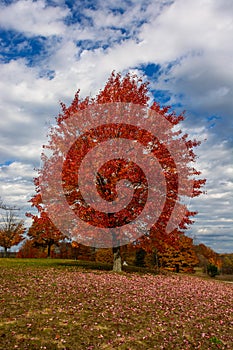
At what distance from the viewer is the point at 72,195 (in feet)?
79.6

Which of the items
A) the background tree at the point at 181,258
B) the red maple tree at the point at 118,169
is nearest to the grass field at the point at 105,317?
the red maple tree at the point at 118,169

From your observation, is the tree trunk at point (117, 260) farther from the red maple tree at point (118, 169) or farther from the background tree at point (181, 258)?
the background tree at point (181, 258)

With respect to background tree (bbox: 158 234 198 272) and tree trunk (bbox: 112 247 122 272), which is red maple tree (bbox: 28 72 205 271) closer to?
tree trunk (bbox: 112 247 122 272)

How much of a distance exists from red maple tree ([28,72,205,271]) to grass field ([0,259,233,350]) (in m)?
5.16

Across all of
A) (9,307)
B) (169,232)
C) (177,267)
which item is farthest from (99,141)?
(177,267)

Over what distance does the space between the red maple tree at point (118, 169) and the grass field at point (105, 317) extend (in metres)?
5.16

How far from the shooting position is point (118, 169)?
2297 centimetres

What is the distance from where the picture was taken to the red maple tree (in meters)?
22.7

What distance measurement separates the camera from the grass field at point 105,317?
10.4 meters

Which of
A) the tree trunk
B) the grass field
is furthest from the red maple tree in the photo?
the grass field

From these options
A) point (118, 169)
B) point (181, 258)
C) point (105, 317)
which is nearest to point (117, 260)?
point (118, 169)

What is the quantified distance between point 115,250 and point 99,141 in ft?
30.5

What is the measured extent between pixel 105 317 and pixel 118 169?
12.0m

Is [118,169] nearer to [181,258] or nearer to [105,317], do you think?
[105,317]
